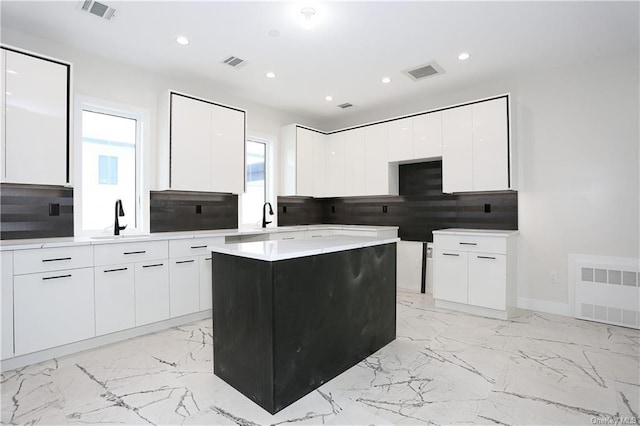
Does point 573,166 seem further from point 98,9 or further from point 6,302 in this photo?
point 6,302

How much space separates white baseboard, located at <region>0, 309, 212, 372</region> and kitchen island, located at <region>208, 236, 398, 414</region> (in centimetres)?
124

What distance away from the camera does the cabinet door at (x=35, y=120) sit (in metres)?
2.64

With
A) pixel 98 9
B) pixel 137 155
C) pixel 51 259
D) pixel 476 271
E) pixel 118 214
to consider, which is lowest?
pixel 476 271

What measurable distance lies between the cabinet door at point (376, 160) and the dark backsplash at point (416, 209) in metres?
0.36

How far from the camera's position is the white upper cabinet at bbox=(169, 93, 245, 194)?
3.71m

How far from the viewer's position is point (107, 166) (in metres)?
3.56

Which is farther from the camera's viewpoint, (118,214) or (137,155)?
(137,155)

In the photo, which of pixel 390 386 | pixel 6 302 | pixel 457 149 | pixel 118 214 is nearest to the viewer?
pixel 390 386

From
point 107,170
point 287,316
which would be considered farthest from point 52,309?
point 287,316

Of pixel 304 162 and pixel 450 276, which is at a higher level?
pixel 304 162

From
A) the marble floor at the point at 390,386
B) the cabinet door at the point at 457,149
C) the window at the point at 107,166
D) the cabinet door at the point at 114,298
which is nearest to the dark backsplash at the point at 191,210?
the window at the point at 107,166

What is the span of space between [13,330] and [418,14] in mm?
3965

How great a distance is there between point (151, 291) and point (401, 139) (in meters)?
3.64

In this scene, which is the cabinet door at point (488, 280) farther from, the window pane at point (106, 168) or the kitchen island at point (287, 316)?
the window pane at point (106, 168)
